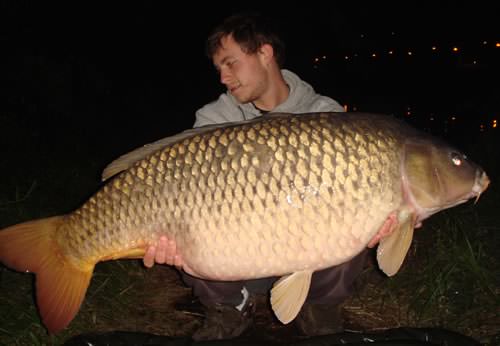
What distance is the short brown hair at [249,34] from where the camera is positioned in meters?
2.49

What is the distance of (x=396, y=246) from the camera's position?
179 cm

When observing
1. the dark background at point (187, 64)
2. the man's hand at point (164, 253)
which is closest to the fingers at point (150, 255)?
the man's hand at point (164, 253)

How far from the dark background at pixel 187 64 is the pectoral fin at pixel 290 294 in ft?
15.9

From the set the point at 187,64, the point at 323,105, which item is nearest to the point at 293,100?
the point at 323,105

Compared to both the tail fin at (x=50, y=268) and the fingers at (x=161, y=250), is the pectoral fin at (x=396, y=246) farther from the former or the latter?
the tail fin at (x=50, y=268)

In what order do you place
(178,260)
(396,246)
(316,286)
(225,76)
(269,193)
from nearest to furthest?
(269,193) → (396,246) → (178,260) → (316,286) → (225,76)

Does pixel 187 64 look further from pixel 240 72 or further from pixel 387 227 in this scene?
pixel 387 227

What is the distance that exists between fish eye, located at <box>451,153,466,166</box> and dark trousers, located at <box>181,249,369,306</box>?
57 centimetres

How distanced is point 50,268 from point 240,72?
117 centimetres

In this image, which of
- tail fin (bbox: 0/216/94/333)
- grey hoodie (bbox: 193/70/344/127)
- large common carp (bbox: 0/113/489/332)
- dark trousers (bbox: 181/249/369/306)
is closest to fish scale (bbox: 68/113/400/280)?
large common carp (bbox: 0/113/489/332)

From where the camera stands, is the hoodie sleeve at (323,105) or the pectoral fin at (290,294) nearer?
the pectoral fin at (290,294)

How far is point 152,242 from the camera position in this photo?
1802mm

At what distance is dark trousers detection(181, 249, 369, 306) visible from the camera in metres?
2.18

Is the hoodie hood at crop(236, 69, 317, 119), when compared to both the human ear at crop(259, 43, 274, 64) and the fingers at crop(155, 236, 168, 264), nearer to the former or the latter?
the human ear at crop(259, 43, 274, 64)
